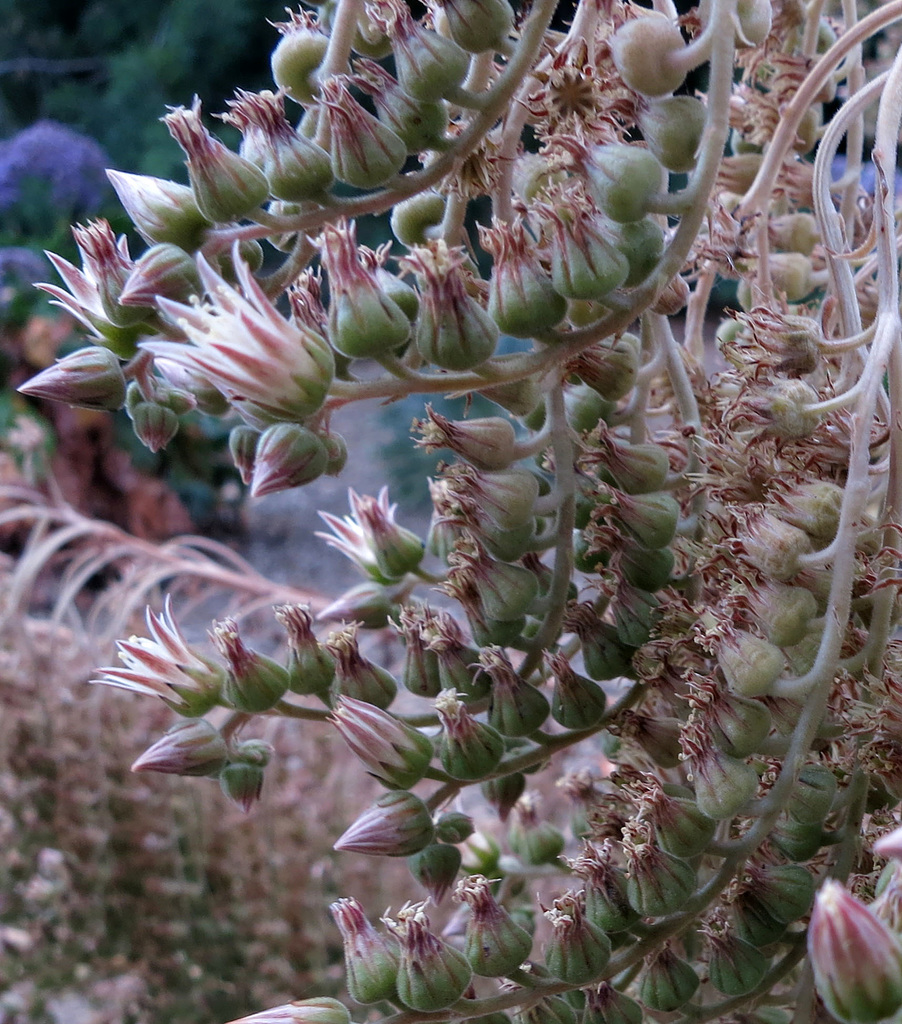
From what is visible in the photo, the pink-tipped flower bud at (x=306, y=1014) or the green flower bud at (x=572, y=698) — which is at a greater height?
the green flower bud at (x=572, y=698)

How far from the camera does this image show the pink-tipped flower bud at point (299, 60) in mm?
278

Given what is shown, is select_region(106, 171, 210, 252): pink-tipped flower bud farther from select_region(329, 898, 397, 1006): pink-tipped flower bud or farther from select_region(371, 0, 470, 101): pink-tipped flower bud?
select_region(329, 898, 397, 1006): pink-tipped flower bud

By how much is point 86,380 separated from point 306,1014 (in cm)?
17

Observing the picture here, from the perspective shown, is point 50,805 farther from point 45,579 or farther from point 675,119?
point 45,579

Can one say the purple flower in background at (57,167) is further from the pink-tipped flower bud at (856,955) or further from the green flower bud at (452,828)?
the pink-tipped flower bud at (856,955)

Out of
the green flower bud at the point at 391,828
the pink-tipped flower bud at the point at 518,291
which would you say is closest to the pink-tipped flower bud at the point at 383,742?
the green flower bud at the point at 391,828

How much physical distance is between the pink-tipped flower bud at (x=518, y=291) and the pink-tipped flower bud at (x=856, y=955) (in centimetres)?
14

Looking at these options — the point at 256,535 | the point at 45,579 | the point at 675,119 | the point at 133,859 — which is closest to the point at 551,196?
the point at 675,119

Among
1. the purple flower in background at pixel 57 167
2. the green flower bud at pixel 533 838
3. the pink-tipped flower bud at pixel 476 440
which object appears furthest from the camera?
the purple flower in background at pixel 57 167

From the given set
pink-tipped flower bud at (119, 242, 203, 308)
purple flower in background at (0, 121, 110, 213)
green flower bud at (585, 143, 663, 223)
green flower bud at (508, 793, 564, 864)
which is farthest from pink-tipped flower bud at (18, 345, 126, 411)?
purple flower in background at (0, 121, 110, 213)

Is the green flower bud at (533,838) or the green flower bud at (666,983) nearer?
the green flower bud at (666,983)

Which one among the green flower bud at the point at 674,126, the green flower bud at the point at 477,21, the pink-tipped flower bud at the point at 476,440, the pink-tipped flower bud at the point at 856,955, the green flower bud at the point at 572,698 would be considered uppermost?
the green flower bud at the point at 477,21

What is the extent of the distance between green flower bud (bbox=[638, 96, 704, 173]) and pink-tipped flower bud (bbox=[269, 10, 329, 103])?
92 millimetres

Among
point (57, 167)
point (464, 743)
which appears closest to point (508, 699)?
point (464, 743)
